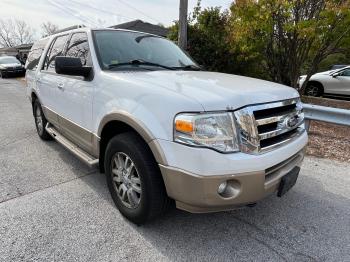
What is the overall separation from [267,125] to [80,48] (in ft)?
8.02

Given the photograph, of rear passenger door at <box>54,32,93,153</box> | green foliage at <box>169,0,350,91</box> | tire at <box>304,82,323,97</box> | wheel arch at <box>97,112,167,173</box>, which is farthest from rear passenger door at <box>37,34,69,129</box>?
tire at <box>304,82,323,97</box>

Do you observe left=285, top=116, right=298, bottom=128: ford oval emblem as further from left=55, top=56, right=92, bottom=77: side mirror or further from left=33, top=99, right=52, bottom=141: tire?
left=33, top=99, right=52, bottom=141: tire

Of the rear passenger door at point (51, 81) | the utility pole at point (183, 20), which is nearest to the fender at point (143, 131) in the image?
the rear passenger door at point (51, 81)

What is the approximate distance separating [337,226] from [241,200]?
4.36ft

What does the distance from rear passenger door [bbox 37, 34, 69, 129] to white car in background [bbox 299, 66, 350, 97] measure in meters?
9.93

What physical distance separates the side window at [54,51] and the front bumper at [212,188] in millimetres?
2865

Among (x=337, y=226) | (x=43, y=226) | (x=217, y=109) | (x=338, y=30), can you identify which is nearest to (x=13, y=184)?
(x=43, y=226)

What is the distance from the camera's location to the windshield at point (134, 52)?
3258mm

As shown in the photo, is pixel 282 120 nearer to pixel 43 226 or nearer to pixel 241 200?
pixel 241 200

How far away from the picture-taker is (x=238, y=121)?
7.31 ft

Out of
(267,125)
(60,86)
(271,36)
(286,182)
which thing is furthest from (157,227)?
(271,36)

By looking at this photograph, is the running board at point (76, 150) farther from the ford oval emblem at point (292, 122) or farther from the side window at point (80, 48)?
the ford oval emblem at point (292, 122)

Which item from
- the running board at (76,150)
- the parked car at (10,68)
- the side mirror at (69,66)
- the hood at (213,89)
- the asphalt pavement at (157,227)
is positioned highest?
the side mirror at (69,66)

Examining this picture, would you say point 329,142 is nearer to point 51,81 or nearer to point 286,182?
point 286,182
